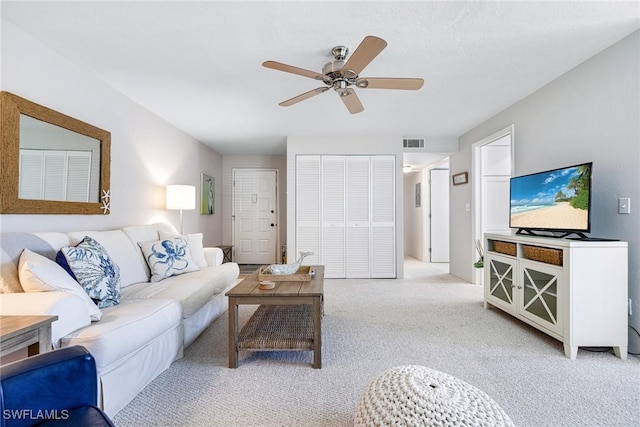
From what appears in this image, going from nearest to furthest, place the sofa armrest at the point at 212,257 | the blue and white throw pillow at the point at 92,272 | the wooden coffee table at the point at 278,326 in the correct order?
the blue and white throw pillow at the point at 92,272 → the wooden coffee table at the point at 278,326 → the sofa armrest at the point at 212,257

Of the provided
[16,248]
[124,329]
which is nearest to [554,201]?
[124,329]

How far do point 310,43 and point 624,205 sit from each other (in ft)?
8.40

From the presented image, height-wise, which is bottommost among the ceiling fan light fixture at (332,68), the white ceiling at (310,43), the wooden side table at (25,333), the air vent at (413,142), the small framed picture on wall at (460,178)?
the wooden side table at (25,333)

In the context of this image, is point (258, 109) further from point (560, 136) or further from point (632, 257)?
point (632, 257)

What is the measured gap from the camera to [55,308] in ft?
4.73

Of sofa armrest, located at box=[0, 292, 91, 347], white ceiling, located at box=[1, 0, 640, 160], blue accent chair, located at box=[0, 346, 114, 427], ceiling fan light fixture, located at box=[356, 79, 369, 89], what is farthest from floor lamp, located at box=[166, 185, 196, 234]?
blue accent chair, located at box=[0, 346, 114, 427]

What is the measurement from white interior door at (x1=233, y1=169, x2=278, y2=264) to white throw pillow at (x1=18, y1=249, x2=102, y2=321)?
4704mm

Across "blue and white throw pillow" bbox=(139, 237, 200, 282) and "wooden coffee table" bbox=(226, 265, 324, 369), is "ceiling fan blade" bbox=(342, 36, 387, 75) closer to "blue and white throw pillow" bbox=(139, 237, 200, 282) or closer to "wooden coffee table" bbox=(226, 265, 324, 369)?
"wooden coffee table" bbox=(226, 265, 324, 369)

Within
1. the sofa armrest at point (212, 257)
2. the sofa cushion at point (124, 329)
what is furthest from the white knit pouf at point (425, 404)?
the sofa armrest at point (212, 257)

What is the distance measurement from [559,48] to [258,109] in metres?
2.86

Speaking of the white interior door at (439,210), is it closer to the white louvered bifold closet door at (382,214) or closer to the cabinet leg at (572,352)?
the white louvered bifold closet door at (382,214)

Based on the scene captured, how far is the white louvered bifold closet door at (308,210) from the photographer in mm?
4938

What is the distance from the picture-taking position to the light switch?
222 centimetres

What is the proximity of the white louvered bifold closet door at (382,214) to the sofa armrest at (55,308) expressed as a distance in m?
3.95
